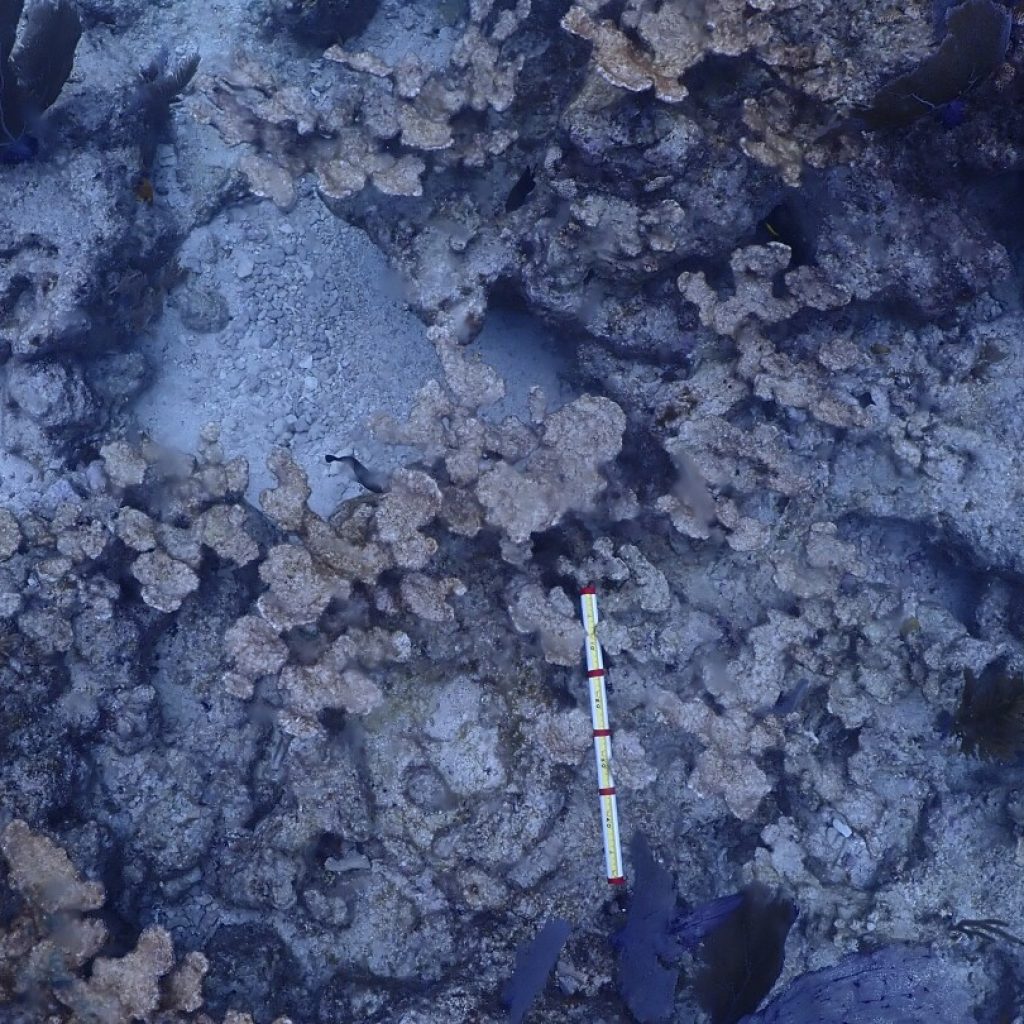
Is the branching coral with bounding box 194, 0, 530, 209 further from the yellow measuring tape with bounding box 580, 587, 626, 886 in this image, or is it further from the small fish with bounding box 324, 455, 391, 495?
the yellow measuring tape with bounding box 580, 587, 626, 886

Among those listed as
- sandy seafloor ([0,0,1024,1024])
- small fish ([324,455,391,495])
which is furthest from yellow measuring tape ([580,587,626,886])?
small fish ([324,455,391,495])

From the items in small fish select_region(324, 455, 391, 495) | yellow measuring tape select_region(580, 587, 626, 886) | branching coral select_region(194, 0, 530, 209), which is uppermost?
branching coral select_region(194, 0, 530, 209)

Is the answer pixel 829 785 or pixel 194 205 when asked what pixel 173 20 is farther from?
pixel 829 785

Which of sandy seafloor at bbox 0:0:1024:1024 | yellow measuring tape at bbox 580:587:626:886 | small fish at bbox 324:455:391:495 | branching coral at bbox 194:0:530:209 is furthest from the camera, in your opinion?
small fish at bbox 324:455:391:495

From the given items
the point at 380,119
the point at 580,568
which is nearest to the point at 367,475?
the point at 580,568

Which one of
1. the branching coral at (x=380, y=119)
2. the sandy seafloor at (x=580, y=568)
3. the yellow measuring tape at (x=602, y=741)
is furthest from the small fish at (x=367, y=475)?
the branching coral at (x=380, y=119)

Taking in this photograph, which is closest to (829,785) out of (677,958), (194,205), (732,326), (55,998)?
(677,958)

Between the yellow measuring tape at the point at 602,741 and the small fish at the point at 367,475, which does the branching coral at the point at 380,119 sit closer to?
the small fish at the point at 367,475
